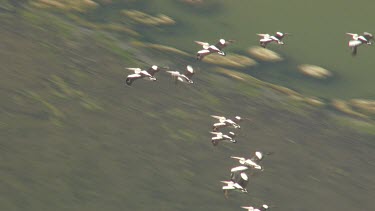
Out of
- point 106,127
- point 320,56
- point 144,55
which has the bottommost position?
point 106,127

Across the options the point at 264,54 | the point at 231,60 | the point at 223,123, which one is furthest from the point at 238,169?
the point at 264,54

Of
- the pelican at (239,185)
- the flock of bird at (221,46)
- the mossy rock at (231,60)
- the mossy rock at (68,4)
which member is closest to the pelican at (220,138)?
the pelican at (239,185)

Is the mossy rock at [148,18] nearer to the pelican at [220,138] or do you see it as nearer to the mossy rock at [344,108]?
the mossy rock at [344,108]

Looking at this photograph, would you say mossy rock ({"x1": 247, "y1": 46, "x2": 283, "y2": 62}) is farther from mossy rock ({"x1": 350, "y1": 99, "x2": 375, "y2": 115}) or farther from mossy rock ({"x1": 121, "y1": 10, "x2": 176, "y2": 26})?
mossy rock ({"x1": 350, "y1": 99, "x2": 375, "y2": 115})

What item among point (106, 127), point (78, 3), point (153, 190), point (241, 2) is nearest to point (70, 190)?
point (153, 190)

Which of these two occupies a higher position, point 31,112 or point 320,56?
point 320,56

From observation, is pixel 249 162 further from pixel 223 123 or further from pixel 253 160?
pixel 223 123

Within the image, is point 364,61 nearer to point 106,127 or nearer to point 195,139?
point 195,139
